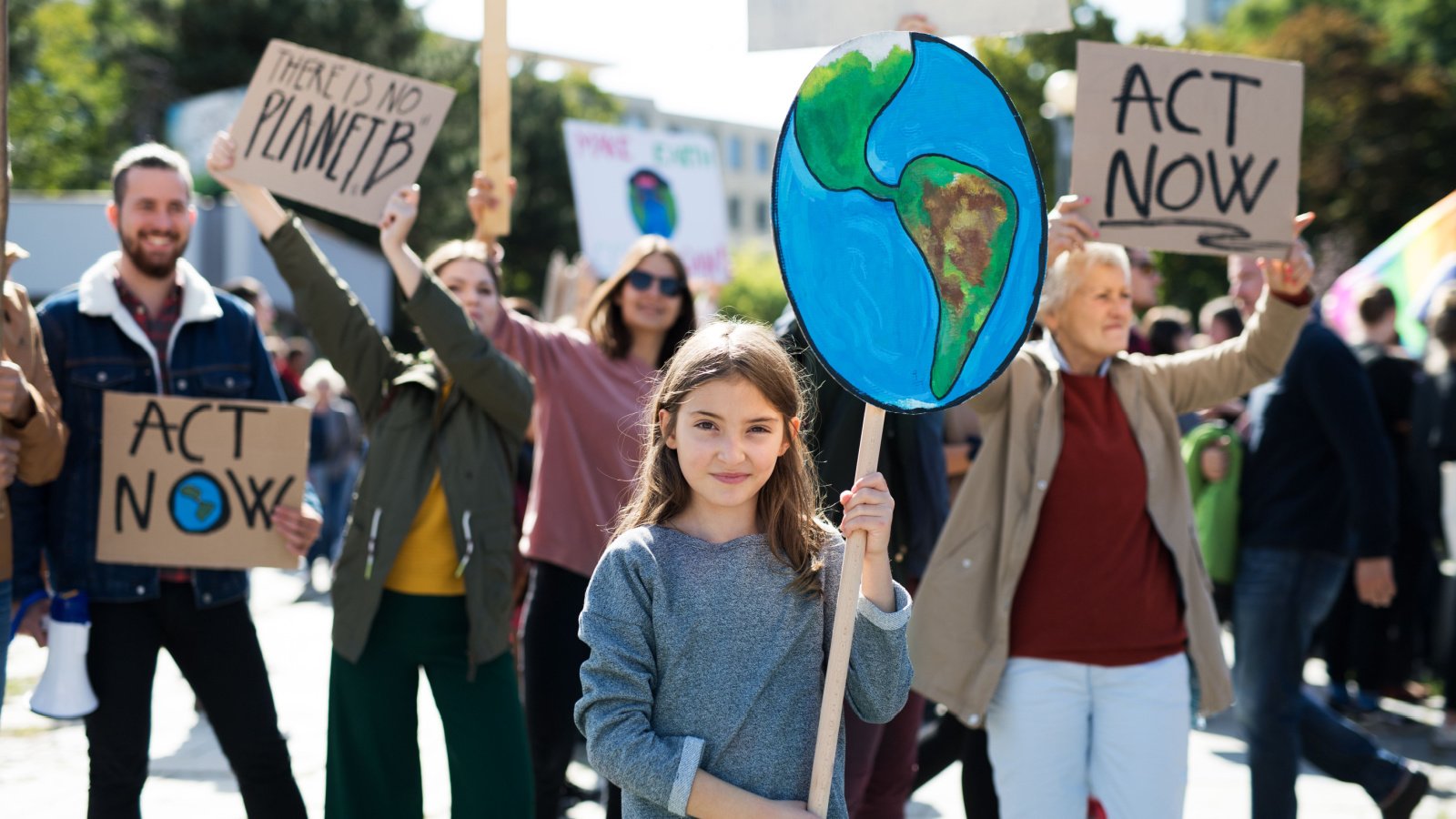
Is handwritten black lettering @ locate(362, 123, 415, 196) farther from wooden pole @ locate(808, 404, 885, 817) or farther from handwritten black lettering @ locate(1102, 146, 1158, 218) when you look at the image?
wooden pole @ locate(808, 404, 885, 817)

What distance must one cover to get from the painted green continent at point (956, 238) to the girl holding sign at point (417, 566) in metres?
1.70

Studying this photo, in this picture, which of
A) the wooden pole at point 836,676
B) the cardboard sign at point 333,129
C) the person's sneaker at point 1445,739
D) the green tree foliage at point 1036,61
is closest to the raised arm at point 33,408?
the cardboard sign at point 333,129

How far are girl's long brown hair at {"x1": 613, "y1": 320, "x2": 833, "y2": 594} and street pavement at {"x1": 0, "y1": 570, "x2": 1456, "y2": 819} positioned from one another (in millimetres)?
3076

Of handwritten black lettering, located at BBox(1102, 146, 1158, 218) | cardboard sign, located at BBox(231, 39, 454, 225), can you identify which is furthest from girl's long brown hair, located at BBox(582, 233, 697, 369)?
handwritten black lettering, located at BBox(1102, 146, 1158, 218)

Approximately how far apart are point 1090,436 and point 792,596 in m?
1.50

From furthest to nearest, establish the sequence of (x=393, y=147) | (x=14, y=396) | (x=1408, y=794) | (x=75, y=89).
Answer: (x=75, y=89)
(x=1408, y=794)
(x=393, y=147)
(x=14, y=396)

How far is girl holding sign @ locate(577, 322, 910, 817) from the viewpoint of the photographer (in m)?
2.48

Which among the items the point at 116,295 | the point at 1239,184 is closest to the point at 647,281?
the point at 116,295

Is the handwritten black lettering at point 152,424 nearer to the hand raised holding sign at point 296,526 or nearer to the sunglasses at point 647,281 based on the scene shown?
the hand raised holding sign at point 296,526

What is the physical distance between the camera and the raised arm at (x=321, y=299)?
3.97 meters

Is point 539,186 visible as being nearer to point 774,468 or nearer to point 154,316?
point 154,316

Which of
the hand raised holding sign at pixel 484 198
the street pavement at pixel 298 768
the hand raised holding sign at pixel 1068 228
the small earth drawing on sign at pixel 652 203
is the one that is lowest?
the street pavement at pixel 298 768

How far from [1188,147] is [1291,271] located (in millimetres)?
429

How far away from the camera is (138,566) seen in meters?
3.93
